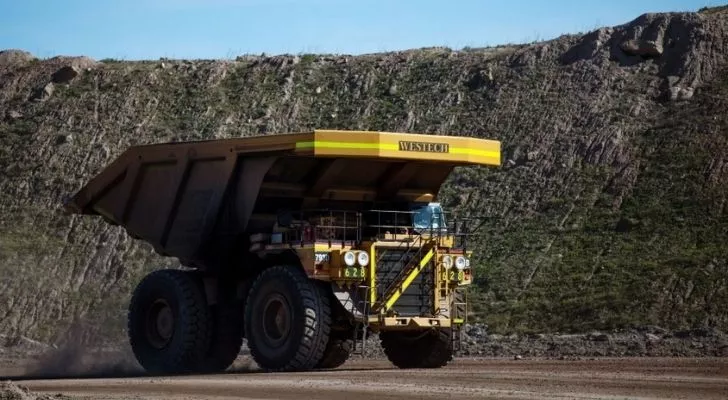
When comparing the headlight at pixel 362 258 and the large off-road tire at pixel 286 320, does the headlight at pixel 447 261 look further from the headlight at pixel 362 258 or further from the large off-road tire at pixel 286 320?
the large off-road tire at pixel 286 320

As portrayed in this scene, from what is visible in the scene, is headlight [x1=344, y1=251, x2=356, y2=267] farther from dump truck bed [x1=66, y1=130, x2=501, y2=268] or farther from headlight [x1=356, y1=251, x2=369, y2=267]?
dump truck bed [x1=66, y1=130, x2=501, y2=268]

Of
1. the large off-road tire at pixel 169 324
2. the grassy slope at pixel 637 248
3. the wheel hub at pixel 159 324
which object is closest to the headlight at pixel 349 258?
the large off-road tire at pixel 169 324

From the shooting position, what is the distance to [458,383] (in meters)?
18.5

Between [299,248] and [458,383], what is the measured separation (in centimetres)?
429

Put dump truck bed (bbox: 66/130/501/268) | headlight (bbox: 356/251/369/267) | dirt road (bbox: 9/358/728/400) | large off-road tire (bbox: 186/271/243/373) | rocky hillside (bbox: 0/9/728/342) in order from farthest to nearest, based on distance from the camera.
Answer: rocky hillside (bbox: 0/9/728/342) < large off-road tire (bbox: 186/271/243/373) < dump truck bed (bbox: 66/130/501/268) < headlight (bbox: 356/251/369/267) < dirt road (bbox: 9/358/728/400)

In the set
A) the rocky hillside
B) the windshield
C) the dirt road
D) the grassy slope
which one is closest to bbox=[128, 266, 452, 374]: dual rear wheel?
the dirt road

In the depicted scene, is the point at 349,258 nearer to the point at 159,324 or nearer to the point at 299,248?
the point at 299,248

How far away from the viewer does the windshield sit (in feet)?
77.0

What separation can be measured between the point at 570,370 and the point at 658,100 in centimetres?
2598

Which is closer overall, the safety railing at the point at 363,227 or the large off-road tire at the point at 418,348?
the safety railing at the point at 363,227

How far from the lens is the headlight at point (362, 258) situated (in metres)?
21.6

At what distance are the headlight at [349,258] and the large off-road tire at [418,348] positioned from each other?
6.97 ft

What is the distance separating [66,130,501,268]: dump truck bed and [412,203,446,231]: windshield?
0.25 meters

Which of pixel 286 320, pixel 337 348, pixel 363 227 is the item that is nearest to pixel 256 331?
pixel 286 320
